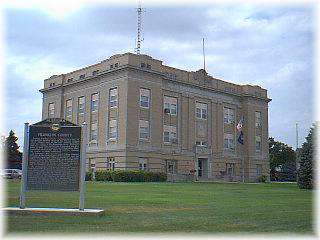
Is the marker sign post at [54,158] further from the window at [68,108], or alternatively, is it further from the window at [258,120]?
the window at [258,120]

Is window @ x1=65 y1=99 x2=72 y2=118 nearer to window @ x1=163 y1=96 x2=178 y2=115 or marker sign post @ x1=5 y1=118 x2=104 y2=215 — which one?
window @ x1=163 y1=96 x2=178 y2=115

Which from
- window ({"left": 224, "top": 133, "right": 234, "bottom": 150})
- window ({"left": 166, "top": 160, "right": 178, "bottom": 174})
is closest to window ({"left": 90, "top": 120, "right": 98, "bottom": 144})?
window ({"left": 166, "top": 160, "right": 178, "bottom": 174})

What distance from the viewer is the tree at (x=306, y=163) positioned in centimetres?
3300

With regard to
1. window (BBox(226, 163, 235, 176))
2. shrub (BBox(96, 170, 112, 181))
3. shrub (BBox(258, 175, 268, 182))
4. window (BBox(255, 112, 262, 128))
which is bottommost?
shrub (BBox(258, 175, 268, 182))

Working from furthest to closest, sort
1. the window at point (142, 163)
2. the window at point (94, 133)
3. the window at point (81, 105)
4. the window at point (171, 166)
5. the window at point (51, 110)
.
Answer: the window at point (51, 110)
the window at point (81, 105)
the window at point (94, 133)
the window at point (171, 166)
the window at point (142, 163)

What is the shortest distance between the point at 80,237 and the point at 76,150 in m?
4.10

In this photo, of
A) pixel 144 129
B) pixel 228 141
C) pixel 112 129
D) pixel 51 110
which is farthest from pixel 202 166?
pixel 51 110

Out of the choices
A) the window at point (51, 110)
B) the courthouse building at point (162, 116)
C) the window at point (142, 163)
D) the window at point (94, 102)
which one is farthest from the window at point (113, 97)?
the window at point (51, 110)

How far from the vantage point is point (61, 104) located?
190 ft

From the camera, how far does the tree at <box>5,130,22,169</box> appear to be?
6600cm

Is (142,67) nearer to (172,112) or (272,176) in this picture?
(172,112)

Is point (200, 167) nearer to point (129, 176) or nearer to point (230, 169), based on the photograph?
point (230, 169)

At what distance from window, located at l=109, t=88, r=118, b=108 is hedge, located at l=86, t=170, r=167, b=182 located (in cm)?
824

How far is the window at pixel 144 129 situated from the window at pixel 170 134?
2842mm
